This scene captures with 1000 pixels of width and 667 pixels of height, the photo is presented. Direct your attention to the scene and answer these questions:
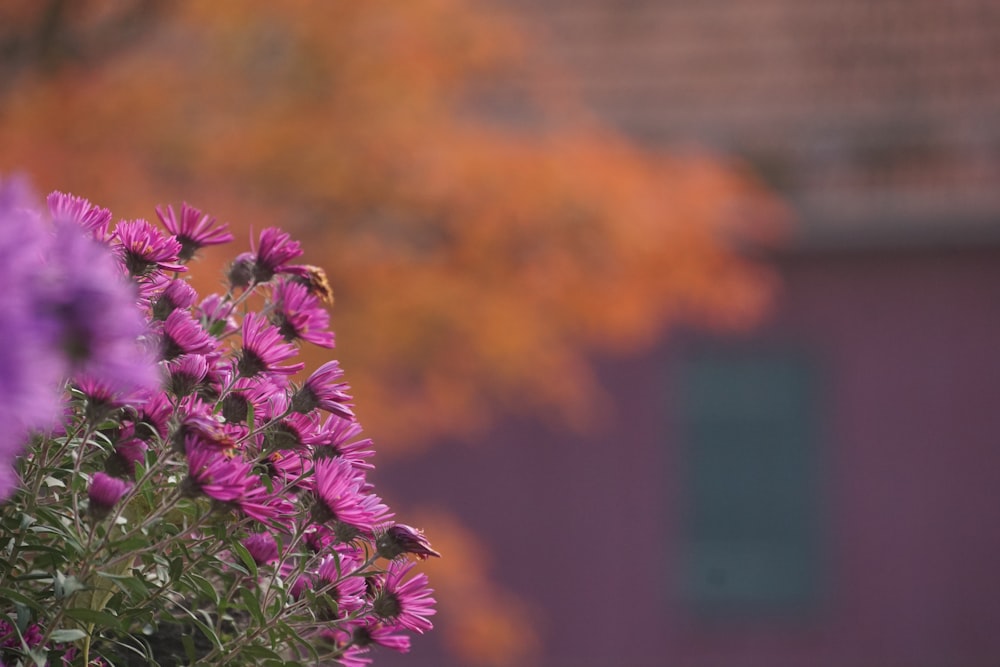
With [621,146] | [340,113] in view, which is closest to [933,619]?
[621,146]

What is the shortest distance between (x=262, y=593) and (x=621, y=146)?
14.8 feet

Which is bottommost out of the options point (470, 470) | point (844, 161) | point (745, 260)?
point (470, 470)

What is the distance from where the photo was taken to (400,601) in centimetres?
144

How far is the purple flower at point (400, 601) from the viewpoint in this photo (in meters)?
1.44

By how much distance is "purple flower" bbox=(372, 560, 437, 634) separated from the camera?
1.44 metres

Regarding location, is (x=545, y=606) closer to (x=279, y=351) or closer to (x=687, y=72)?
(x=687, y=72)

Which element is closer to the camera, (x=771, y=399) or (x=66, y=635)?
(x=66, y=635)

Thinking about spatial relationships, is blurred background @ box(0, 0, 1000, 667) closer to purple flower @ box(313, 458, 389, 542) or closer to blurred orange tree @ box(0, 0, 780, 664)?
blurred orange tree @ box(0, 0, 780, 664)

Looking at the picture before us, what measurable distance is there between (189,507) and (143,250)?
25 cm

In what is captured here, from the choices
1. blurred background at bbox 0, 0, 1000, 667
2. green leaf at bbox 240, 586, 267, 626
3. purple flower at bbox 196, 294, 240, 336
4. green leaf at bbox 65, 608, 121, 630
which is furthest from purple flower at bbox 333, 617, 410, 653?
blurred background at bbox 0, 0, 1000, 667

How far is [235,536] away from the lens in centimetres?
141

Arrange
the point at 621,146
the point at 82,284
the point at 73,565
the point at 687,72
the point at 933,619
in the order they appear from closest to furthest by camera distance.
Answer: the point at 82,284, the point at 73,565, the point at 621,146, the point at 933,619, the point at 687,72

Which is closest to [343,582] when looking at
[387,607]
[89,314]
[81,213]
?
[387,607]

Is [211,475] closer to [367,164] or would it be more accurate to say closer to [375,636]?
[375,636]
